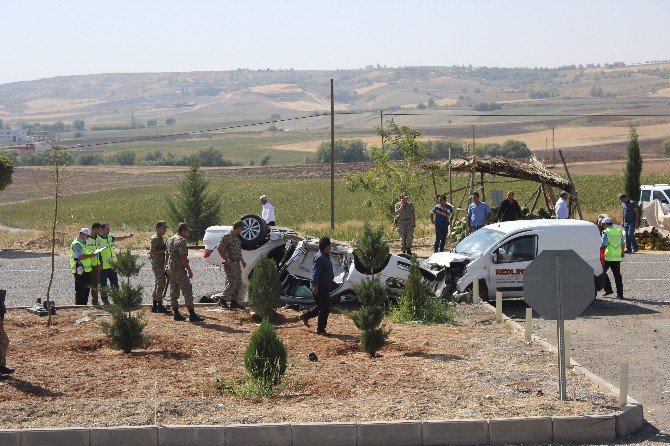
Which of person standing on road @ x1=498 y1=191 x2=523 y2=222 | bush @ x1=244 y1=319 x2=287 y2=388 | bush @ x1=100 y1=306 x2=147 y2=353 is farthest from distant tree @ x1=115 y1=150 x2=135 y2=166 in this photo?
bush @ x1=244 y1=319 x2=287 y2=388

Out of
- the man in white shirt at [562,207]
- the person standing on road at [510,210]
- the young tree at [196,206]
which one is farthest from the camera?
the young tree at [196,206]

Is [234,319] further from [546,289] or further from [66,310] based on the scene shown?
[546,289]

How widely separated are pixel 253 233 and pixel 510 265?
4730mm

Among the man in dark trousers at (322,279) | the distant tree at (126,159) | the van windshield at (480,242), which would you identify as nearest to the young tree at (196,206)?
the van windshield at (480,242)

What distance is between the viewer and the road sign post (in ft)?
34.4

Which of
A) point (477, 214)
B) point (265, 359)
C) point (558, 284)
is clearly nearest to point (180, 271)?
point (265, 359)

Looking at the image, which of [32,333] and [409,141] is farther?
[409,141]

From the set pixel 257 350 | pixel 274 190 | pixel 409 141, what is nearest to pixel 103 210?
pixel 274 190

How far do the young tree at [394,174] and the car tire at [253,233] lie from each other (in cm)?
1556

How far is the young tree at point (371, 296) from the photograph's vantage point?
1333 centimetres

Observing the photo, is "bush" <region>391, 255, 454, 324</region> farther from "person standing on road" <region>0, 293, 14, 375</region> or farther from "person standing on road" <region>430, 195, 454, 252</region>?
"person standing on road" <region>430, 195, 454, 252</region>

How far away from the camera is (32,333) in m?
15.2

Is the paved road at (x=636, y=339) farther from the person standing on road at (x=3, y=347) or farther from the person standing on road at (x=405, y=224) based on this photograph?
the person standing on road at (x=3, y=347)

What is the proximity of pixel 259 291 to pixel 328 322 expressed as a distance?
1.34 meters
